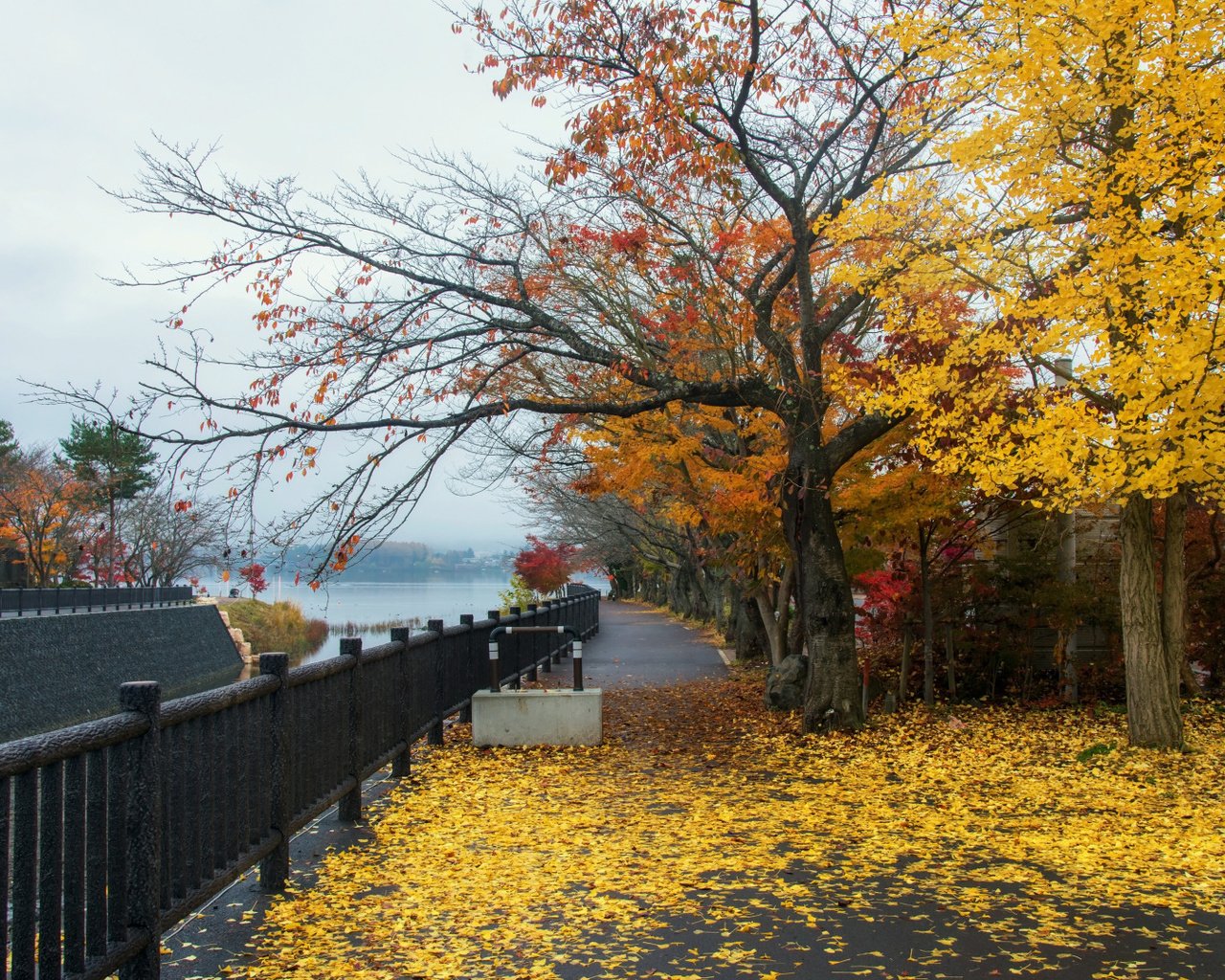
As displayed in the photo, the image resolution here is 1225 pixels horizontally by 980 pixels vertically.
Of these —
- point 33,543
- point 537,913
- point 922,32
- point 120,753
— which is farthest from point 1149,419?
point 33,543

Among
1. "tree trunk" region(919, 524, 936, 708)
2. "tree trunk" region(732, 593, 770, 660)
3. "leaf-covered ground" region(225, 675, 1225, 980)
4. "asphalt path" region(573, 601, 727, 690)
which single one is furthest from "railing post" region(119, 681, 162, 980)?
"tree trunk" region(732, 593, 770, 660)

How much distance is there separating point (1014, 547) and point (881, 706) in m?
3.37

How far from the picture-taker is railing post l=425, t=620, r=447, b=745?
11.1 meters

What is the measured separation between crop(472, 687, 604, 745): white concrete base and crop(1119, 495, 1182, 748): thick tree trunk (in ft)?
17.8

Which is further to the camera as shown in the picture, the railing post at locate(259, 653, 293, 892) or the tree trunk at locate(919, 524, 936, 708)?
the tree trunk at locate(919, 524, 936, 708)

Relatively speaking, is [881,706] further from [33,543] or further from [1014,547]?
[33,543]

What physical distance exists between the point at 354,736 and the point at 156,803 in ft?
11.6

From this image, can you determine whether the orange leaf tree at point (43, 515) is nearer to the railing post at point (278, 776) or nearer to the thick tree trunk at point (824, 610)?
the thick tree trunk at point (824, 610)

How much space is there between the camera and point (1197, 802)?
26.9 ft

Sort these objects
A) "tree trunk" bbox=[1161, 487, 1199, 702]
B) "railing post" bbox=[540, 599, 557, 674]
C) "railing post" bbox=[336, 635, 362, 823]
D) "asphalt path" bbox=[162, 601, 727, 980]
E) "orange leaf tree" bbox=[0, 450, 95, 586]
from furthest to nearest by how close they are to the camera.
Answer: "orange leaf tree" bbox=[0, 450, 95, 586] → "railing post" bbox=[540, 599, 557, 674] → "tree trunk" bbox=[1161, 487, 1199, 702] → "railing post" bbox=[336, 635, 362, 823] → "asphalt path" bbox=[162, 601, 727, 980]

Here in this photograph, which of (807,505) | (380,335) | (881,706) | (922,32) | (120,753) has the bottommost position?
(881,706)

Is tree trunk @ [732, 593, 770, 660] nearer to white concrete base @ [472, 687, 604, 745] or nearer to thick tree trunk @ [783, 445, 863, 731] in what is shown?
thick tree trunk @ [783, 445, 863, 731]

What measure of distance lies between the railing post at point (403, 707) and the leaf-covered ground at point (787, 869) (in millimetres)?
269

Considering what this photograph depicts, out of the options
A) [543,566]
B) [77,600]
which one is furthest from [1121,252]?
[543,566]
